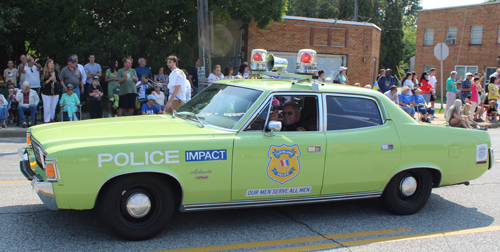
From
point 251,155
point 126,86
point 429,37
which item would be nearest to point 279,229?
point 251,155

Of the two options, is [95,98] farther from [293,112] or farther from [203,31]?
[293,112]

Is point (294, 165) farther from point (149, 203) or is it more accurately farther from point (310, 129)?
point (149, 203)

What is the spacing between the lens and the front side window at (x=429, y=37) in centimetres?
3506

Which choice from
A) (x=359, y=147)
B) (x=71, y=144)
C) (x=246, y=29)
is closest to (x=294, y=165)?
(x=359, y=147)

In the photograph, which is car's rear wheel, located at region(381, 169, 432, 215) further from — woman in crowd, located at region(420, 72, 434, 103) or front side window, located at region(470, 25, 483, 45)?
front side window, located at region(470, 25, 483, 45)

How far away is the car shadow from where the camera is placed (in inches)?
158

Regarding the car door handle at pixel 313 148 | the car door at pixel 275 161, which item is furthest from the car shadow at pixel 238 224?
the car door handle at pixel 313 148

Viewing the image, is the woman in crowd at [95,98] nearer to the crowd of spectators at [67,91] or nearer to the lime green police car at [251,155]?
the crowd of spectators at [67,91]

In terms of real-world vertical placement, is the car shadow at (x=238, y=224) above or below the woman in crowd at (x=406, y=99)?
below

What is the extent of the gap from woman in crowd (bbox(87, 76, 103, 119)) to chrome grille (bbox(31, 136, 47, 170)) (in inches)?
279

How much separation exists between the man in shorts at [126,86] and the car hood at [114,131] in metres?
6.84

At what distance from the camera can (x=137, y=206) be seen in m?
3.89

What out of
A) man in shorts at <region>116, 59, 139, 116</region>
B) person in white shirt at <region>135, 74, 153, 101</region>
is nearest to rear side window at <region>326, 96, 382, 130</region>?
man in shorts at <region>116, 59, 139, 116</region>

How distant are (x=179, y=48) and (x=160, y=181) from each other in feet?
40.2
